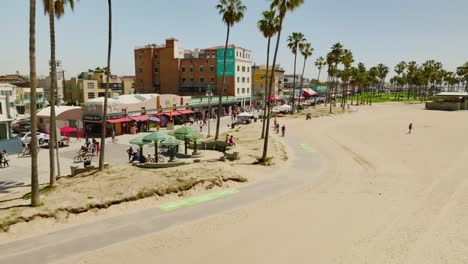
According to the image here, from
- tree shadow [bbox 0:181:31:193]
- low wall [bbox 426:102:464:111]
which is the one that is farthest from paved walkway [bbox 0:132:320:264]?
low wall [bbox 426:102:464:111]

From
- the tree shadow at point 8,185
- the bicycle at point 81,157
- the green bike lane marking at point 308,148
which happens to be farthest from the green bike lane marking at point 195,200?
the bicycle at point 81,157

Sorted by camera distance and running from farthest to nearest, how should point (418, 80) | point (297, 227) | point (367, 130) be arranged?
point (418, 80), point (367, 130), point (297, 227)

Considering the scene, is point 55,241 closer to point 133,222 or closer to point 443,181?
point 133,222

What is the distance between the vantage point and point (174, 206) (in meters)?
17.2

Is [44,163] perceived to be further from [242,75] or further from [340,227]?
[242,75]

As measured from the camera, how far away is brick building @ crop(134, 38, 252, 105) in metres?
79.2

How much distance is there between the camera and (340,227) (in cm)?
1454

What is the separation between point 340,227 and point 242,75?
234 feet

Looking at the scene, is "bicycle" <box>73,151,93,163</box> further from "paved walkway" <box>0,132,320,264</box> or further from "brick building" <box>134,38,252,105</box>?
"brick building" <box>134,38,252,105</box>

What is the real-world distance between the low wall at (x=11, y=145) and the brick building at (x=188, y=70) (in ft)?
158

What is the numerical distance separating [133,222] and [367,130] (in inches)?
1668

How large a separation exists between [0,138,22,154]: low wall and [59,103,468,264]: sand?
25.9 m

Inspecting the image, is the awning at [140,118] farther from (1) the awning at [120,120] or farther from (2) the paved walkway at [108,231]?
(2) the paved walkway at [108,231]

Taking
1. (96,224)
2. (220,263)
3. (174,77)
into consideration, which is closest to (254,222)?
(220,263)
